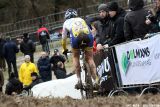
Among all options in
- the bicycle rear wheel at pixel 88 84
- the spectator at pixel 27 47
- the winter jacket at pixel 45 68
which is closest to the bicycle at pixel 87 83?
the bicycle rear wheel at pixel 88 84

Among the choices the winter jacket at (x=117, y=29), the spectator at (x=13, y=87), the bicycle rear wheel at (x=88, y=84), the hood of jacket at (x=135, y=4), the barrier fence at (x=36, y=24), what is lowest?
the barrier fence at (x=36, y=24)

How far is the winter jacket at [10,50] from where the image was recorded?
25.4 m

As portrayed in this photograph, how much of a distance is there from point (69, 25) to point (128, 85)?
1.91 m

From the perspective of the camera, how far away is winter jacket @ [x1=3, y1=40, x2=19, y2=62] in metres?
25.4

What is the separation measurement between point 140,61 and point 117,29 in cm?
158

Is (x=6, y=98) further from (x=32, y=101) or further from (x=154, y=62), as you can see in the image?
(x=154, y=62)

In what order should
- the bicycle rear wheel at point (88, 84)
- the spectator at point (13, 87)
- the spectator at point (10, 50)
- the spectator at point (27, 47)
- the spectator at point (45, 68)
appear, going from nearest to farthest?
the bicycle rear wheel at point (88, 84) → the spectator at point (13, 87) → the spectator at point (45, 68) → the spectator at point (10, 50) → the spectator at point (27, 47)

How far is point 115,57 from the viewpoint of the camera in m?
12.2

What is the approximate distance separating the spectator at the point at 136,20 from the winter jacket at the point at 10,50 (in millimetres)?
14263

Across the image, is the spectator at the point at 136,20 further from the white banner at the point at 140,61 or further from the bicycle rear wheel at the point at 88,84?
the bicycle rear wheel at the point at 88,84

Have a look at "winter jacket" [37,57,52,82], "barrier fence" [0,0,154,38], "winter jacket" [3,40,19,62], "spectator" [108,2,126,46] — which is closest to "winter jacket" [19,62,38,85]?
"winter jacket" [37,57,52,82]

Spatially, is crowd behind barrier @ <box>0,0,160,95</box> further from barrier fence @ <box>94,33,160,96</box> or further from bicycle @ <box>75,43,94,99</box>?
bicycle @ <box>75,43,94,99</box>

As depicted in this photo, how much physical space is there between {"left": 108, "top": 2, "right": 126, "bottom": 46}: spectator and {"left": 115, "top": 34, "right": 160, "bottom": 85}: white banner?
2.02ft

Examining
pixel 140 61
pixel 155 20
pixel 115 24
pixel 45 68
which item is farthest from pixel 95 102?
pixel 45 68
